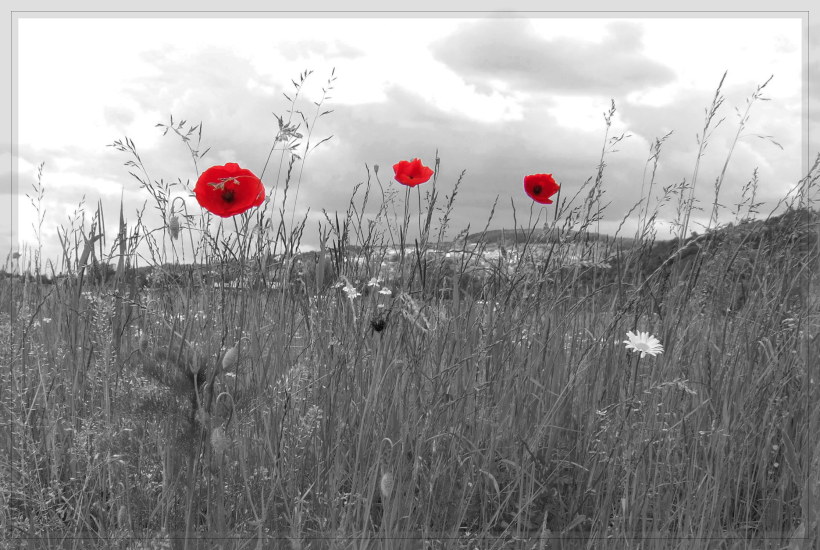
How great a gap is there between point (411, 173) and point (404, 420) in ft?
4.30

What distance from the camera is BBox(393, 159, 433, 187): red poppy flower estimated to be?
281 cm

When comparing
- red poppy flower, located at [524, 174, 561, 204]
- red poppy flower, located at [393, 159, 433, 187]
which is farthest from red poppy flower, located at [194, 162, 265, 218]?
red poppy flower, located at [524, 174, 561, 204]

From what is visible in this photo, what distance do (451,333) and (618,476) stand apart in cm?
71

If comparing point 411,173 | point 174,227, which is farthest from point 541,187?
point 174,227

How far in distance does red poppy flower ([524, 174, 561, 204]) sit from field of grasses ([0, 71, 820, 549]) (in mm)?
267

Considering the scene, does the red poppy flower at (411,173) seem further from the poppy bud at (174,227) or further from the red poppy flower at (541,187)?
the poppy bud at (174,227)

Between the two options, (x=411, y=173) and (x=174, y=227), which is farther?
(x=411, y=173)

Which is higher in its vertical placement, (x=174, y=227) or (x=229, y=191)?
(x=229, y=191)

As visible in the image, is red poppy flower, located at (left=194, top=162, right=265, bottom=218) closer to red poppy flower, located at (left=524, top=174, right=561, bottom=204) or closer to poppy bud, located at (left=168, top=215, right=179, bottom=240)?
poppy bud, located at (left=168, top=215, right=179, bottom=240)

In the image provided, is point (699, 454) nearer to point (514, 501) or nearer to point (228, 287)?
point (514, 501)

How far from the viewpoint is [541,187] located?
2.96 m

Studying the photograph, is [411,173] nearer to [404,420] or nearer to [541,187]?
[541,187]

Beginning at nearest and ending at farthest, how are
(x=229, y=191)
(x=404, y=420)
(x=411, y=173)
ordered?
(x=404, y=420) → (x=229, y=191) → (x=411, y=173)

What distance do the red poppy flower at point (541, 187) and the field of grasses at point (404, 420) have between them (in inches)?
10.5
